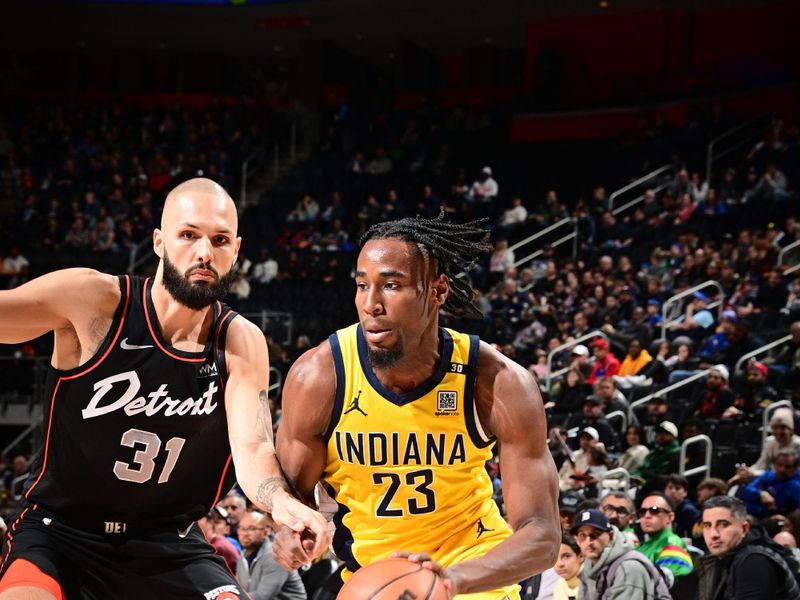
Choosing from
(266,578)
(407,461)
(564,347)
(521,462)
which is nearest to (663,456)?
(564,347)

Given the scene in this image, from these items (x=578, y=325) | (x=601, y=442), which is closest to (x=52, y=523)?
(x=601, y=442)

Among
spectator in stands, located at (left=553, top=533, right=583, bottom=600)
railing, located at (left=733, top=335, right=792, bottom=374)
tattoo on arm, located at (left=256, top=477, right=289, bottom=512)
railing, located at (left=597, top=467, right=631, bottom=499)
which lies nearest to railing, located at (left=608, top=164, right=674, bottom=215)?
railing, located at (left=733, top=335, right=792, bottom=374)

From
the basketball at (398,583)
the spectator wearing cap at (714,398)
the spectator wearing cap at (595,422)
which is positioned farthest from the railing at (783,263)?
the basketball at (398,583)

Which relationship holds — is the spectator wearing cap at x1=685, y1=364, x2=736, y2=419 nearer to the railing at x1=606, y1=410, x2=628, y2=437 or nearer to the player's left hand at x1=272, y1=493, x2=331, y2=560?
the railing at x1=606, y1=410, x2=628, y2=437

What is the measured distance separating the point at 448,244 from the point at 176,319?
1061mm

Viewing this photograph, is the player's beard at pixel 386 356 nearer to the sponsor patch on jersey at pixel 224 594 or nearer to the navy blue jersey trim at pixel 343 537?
the navy blue jersey trim at pixel 343 537

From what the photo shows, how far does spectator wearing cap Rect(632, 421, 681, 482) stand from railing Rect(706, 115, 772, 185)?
947 centimetres

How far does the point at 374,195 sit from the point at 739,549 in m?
15.6

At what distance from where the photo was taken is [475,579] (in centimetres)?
364

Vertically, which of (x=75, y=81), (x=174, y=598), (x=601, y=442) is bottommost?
(x=601, y=442)

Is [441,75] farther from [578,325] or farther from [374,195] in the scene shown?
[578,325]

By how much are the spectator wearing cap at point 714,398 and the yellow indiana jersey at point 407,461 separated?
7.93 meters

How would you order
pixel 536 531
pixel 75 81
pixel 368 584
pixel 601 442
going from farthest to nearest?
pixel 75 81 → pixel 601 442 → pixel 536 531 → pixel 368 584

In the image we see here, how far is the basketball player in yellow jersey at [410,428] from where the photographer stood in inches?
159
